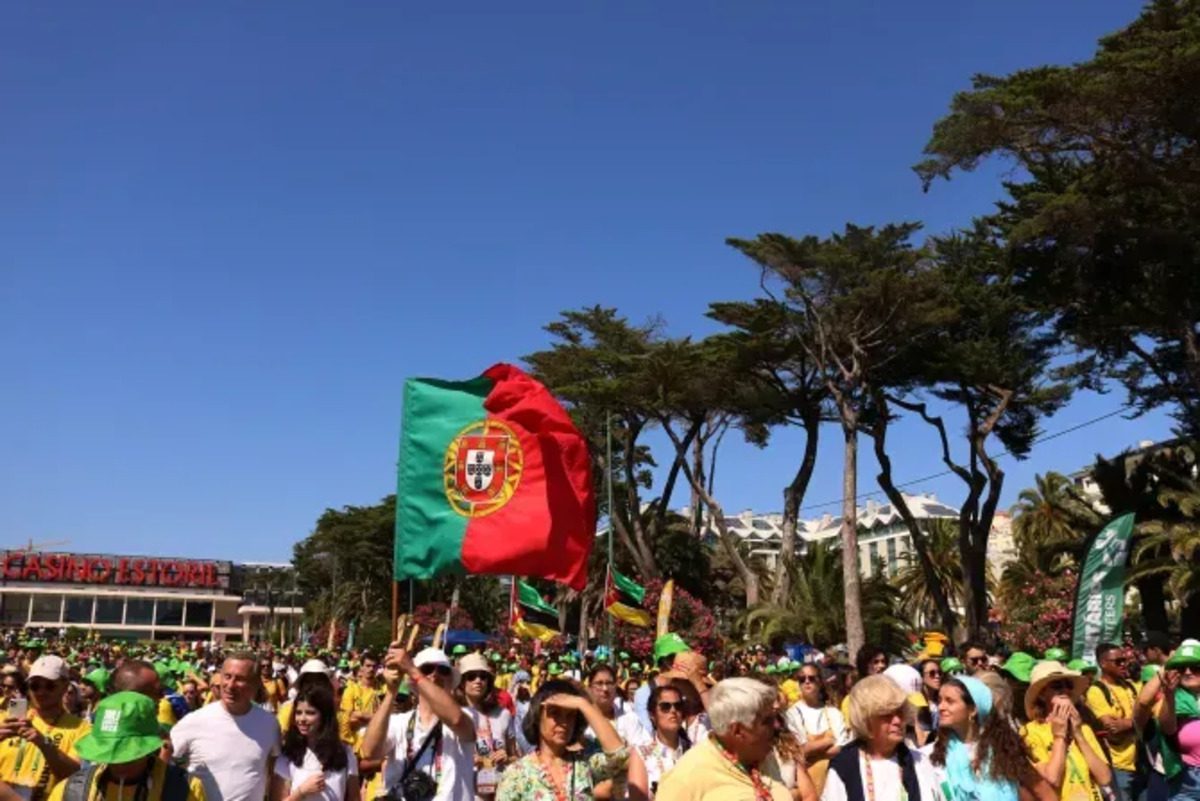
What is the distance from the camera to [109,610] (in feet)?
322

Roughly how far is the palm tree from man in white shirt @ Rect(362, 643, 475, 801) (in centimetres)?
2294

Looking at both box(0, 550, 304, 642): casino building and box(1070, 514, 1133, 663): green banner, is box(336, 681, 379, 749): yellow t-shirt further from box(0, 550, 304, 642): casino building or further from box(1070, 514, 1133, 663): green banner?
box(0, 550, 304, 642): casino building

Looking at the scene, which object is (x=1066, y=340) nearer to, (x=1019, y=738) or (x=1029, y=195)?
(x=1029, y=195)

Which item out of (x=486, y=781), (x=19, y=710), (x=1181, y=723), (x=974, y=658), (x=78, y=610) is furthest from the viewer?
(x=78, y=610)

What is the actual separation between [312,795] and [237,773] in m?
0.34

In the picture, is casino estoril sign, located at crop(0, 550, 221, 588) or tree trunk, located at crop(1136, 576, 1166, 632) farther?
casino estoril sign, located at crop(0, 550, 221, 588)

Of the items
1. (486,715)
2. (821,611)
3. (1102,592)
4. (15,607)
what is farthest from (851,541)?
(15,607)

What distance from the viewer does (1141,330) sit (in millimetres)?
23438

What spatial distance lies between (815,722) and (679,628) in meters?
25.9

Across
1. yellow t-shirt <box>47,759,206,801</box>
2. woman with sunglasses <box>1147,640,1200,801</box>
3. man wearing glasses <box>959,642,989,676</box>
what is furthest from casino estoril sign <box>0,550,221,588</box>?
woman with sunglasses <box>1147,640,1200,801</box>

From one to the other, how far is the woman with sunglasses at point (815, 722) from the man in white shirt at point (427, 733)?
174 centimetres

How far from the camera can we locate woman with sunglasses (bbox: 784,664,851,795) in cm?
525

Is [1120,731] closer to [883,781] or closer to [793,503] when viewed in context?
[883,781]

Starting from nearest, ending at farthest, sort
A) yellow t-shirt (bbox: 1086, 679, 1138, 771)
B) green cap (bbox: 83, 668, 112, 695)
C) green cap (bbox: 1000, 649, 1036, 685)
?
green cap (bbox: 1000, 649, 1036, 685), yellow t-shirt (bbox: 1086, 679, 1138, 771), green cap (bbox: 83, 668, 112, 695)
